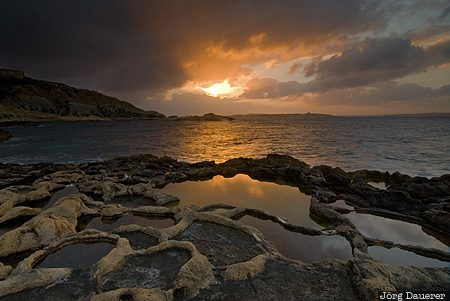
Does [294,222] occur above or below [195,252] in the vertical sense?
below

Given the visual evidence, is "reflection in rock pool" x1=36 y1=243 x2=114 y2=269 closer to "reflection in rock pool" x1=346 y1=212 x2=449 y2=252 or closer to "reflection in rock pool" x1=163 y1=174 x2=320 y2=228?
"reflection in rock pool" x1=163 y1=174 x2=320 y2=228

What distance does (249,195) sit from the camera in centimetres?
2242

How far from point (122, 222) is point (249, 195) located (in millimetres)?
10361

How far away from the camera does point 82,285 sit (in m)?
8.95

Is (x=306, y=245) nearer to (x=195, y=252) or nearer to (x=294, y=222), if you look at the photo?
(x=294, y=222)

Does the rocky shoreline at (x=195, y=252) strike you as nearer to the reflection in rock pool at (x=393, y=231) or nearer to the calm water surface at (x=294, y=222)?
the calm water surface at (x=294, y=222)

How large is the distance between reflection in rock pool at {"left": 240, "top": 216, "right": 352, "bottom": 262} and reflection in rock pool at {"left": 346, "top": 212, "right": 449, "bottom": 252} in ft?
9.34

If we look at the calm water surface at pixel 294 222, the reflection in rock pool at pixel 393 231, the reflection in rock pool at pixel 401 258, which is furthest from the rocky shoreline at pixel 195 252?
the reflection in rock pool at pixel 393 231

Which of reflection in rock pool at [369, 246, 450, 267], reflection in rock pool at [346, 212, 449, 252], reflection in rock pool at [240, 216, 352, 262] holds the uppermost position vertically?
reflection in rock pool at [240, 216, 352, 262]

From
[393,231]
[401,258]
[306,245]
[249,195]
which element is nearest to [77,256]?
[306,245]

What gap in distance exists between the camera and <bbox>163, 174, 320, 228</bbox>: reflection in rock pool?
61.0 ft

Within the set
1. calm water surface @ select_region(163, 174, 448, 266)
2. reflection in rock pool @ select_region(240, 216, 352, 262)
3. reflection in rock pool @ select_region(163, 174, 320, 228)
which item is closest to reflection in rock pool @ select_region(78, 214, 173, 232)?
reflection in rock pool @ select_region(163, 174, 320, 228)

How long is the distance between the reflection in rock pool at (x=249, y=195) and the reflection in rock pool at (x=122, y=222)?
12.2 ft

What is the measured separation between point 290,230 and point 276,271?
5489 millimetres
